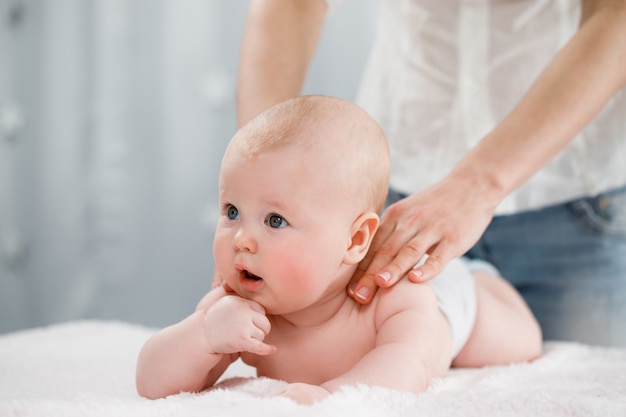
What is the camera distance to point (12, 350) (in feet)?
4.09

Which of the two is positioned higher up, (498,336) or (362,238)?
(362,238)

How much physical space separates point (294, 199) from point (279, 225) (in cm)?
4

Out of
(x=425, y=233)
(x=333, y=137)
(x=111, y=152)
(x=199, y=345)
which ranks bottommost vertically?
(x=111, y=152)

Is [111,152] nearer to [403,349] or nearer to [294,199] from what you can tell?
[294,199]

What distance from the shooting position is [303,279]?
3.03 ft

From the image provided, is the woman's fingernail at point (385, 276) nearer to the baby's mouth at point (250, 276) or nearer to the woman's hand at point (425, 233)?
the woman's hand at point (425, 233)

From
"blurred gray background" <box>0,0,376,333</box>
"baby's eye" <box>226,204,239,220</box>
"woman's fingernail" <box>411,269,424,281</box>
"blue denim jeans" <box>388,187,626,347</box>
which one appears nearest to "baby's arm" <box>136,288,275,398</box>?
"baby's eye" <box>226,204,239,220</box>

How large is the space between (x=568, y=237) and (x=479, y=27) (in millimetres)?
454

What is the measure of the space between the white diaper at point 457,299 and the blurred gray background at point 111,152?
3.98ft

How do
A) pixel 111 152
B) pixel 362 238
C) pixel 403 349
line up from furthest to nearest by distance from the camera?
pixel 111 152
pixel 362 238
pixel 403 349

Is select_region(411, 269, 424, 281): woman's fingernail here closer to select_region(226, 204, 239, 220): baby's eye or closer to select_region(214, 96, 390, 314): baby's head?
select_region(214, 96, 390, 314): baby's head

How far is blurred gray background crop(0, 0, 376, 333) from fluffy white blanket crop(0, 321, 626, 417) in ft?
2.73

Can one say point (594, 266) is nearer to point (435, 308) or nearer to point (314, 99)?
point (435, 308)

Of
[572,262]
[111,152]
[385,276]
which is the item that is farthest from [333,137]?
[111,152]
